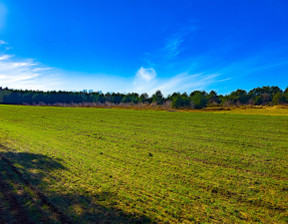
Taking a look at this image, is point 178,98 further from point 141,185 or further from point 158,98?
point 141,185

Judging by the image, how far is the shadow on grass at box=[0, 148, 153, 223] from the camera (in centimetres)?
413

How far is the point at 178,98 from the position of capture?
85625mm

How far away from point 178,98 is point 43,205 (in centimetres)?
8398

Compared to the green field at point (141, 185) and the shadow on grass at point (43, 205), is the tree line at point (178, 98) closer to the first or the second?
the green field at point (141, 185)

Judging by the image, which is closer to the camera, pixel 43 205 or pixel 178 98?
pixel 43 205

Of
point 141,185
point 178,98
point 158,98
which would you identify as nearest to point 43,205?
point 141,185

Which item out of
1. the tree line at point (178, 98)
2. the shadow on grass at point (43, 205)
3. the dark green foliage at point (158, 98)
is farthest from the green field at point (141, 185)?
the dark green foliage at point (158, 98)

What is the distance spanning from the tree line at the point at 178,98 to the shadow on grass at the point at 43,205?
268 feet

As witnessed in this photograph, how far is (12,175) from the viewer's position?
6266 millimetres

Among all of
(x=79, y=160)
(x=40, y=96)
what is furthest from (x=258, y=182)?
(x=40, y=96)

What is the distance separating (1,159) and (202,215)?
347 inches

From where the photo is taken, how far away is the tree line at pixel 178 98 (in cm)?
8506

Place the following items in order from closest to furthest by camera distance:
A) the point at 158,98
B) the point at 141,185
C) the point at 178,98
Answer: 1. the point at 141,185
2. the point at 178,98
3. the point at 158,98

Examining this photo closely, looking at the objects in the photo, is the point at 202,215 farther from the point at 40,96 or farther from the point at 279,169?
the point at 40,96
